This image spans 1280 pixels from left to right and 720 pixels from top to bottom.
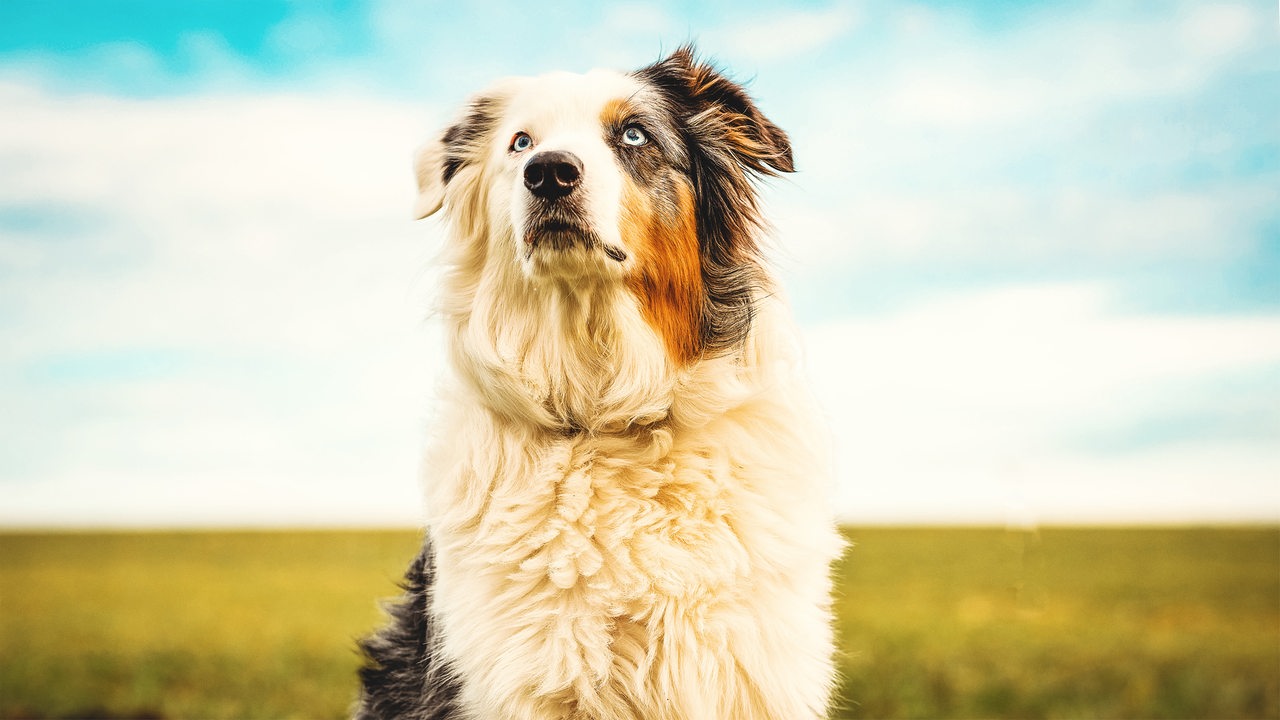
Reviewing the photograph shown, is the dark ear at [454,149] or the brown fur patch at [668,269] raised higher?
the dark ear at [454,149]

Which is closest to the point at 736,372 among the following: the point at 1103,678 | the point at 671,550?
the point at 671,550

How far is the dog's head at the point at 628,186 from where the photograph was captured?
315cm

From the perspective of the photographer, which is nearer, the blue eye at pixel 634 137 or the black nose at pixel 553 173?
the black nose at pixel 553 173

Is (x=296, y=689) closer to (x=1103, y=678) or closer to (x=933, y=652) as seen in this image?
(x=933, y=652)

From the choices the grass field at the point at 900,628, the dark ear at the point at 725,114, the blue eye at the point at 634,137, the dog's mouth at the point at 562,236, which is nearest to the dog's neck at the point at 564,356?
the dog's mouth at the point at 562,236

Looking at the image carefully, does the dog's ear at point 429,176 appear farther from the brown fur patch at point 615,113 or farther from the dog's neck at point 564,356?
the brown fur patch at point 615,113

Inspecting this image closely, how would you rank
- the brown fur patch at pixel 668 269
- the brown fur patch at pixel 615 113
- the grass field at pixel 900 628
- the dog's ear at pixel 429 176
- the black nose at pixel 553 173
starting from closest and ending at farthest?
the black nose at pixel 553 173 < the brown fur patch at pixel 668 269 < the brown fur patch at pixel 615 113 < the dog's ear at pixel 429 176 < the grass field at pixel 900 628

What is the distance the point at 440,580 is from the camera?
334 cm

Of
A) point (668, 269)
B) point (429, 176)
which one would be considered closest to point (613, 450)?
point (668, 269)

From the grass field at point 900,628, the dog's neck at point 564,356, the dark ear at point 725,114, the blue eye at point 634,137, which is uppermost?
the dark ear at point 725,114

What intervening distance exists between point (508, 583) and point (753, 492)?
2.78 feet

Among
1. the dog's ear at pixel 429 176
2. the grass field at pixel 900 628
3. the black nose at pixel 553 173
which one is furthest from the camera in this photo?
the grass field at pixel 900 628

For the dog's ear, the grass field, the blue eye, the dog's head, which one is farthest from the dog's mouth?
the grass field

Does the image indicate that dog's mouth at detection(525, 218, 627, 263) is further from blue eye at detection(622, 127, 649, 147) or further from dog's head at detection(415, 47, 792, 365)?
blue eye at detection(622, 127, 649, 147)
